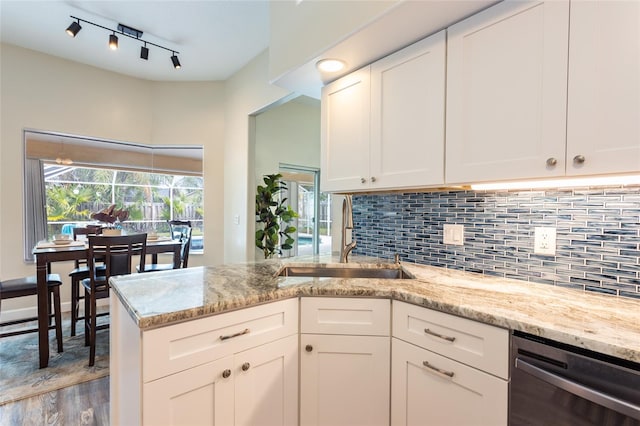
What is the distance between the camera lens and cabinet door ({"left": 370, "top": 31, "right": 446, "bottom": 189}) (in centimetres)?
150

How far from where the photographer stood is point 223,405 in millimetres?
1175

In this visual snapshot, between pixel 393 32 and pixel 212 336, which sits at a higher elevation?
pixel 393 32

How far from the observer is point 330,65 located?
6.06 ft

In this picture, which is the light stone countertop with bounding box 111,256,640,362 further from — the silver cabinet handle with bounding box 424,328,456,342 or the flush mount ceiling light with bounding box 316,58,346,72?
the flush mount ceiling light with bounding box 316,58,346,72

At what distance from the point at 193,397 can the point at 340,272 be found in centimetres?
103

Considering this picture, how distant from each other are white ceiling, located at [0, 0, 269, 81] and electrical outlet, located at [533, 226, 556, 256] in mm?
2607

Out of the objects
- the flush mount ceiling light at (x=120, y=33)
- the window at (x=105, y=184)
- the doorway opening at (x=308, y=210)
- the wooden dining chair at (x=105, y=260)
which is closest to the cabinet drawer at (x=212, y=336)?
the wooden dining chair at (x=105, y=260)

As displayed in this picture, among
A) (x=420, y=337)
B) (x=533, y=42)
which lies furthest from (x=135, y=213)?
(x=533, y=42)

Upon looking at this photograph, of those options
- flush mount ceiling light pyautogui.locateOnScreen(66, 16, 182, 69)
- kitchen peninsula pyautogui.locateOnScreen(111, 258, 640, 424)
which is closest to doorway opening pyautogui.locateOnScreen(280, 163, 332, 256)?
flush mount ceiling light pyautogui.locateOnScreen(66, 16, 182, 69)

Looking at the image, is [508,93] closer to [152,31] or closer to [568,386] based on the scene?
[568,386]

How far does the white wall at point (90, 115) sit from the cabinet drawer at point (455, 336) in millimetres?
3404

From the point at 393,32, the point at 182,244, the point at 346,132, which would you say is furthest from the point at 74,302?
the point at 393,32

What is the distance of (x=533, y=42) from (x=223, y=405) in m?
1.80

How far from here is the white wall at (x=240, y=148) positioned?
3.43m
